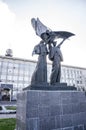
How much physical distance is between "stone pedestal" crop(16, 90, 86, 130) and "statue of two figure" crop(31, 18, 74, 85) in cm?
85

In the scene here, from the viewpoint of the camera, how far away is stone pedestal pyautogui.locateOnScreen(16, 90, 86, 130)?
4867 mm

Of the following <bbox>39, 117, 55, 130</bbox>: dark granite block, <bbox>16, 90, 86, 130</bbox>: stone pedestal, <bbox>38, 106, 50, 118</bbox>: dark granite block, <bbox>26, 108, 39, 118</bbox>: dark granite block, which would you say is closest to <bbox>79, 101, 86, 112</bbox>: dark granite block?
<bbox>16, 90, 86, 130</bbox>: stone pedestal

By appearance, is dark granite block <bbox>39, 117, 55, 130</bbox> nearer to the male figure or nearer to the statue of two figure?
the male figure

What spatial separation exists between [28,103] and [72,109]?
201cm

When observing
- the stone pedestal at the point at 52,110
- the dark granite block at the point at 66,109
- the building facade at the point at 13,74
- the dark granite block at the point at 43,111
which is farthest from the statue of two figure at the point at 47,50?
the building facade at the point at 13,74

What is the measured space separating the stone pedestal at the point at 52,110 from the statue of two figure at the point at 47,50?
847mm

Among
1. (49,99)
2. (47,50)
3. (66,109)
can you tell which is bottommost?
(66,109)

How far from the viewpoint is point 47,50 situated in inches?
259

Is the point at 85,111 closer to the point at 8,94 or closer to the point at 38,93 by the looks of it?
the point at 38,93

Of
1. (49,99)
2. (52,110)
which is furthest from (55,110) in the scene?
(49,99)

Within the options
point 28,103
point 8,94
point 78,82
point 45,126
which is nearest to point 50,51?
point 28,103

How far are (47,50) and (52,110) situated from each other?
275 centimetres

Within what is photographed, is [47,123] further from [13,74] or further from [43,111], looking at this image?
[13,74]

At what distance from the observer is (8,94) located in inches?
1321
